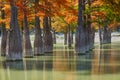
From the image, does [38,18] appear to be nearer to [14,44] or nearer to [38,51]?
[38,51]

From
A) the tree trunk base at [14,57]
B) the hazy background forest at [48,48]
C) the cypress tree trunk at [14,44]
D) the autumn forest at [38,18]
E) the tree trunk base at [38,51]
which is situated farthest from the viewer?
the tree trunk base at [38,51]

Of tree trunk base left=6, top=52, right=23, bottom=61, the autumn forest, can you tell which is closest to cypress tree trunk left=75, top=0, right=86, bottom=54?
the autumn forest

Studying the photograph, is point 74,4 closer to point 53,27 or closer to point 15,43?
point 15,43

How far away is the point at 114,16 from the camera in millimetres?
50812

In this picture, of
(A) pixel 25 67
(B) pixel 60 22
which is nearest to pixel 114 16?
(B) pixel 60 22

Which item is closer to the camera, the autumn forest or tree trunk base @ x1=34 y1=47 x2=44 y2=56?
the autumn forest

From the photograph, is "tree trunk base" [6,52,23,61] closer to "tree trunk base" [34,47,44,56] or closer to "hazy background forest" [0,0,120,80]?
"hazy background forest" [0,0,120,80]

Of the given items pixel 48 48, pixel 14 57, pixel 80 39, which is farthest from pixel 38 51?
pixel 14 57

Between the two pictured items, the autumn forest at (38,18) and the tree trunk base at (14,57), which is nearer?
the tree trunk base at (14,57)

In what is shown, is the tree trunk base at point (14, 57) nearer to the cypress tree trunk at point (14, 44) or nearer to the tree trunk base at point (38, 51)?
the cypress tree trunk at point (14, 44)

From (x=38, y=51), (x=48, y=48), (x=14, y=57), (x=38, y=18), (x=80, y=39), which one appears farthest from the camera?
(x=48, y=48)

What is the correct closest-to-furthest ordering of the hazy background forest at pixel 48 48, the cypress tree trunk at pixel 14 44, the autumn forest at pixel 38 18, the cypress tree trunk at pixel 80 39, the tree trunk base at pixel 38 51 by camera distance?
the hazy background forest at pixel 48 48, the cypress tree trunk at pixel 14 44, the autumn forest at pixel 38 18, the cypress tree trunk at pixel 80 39, the tree trunk base at pixel 38 51

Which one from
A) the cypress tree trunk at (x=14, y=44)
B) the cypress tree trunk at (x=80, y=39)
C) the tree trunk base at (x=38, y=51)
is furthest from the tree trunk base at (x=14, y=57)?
the cypress tree trunk at (x=80, y=39)

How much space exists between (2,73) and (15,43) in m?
7.34
